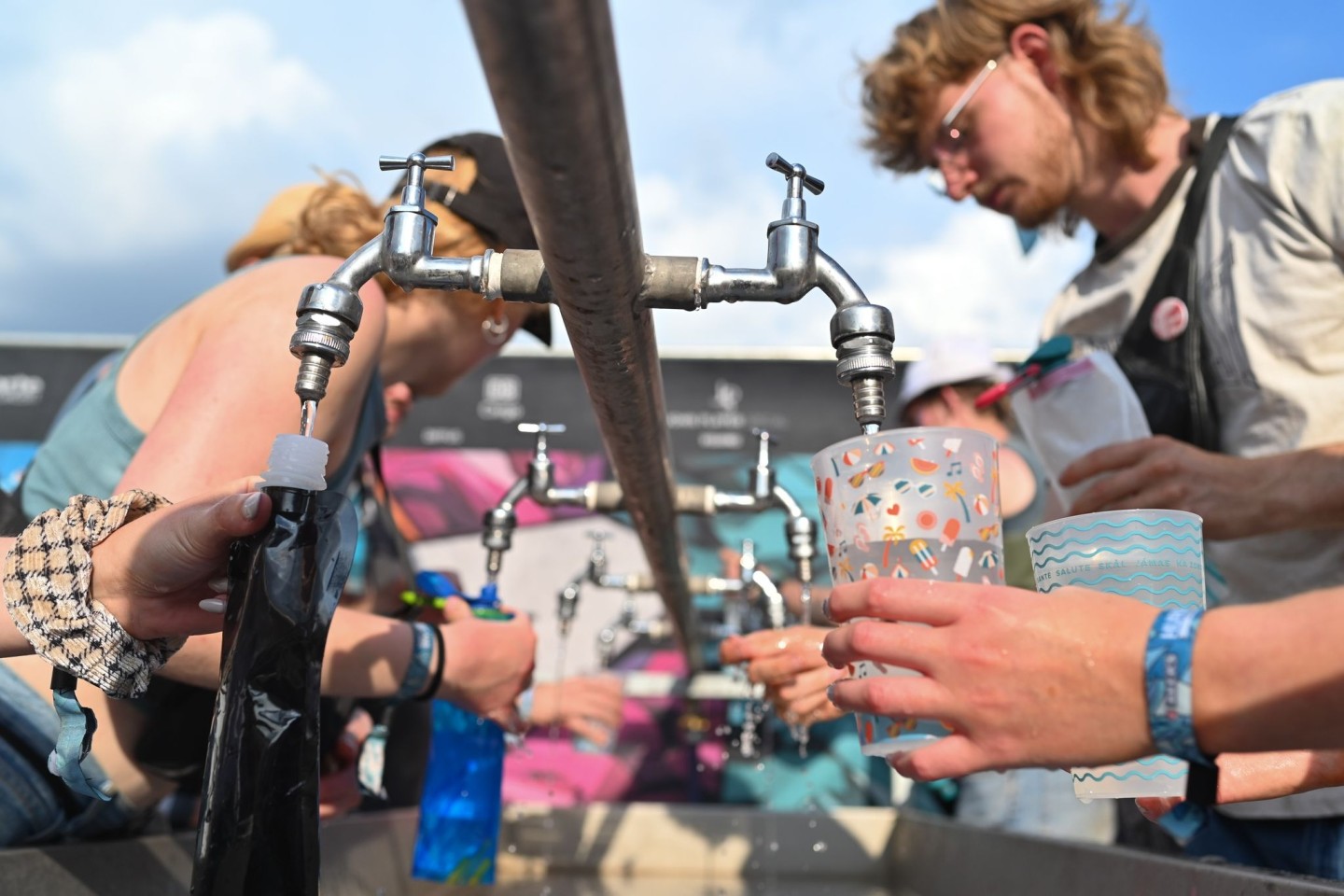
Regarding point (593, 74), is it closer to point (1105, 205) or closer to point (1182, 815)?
point (1182, 815)

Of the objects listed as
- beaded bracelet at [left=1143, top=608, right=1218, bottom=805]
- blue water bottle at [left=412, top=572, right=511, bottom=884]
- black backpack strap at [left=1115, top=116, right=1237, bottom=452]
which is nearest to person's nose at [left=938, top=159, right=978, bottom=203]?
black backpack strap at [left=1115, top=116, right=1237, bottom=452]

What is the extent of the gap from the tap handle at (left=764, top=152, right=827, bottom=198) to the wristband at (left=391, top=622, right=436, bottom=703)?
2.81 ft

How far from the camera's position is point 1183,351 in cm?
172

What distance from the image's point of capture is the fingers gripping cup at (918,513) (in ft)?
2.52

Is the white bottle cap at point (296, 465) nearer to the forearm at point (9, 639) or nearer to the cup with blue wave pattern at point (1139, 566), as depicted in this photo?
the forearm at point (9, 639)

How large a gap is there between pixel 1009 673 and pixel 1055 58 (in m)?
1.75

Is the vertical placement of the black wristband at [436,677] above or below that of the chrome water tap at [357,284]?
below

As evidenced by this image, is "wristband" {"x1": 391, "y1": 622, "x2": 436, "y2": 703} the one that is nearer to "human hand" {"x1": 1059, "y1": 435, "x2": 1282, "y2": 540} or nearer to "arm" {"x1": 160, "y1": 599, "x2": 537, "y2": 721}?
"arm" {"x1": 160, "y1": 599, "x2": 537, "y2": 721}

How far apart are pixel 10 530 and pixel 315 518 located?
82cm

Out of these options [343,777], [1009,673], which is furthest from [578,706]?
[1009,673]

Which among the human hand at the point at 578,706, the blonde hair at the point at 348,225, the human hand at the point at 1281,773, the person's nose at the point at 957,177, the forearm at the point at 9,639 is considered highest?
the person's nose at the point at 957,177

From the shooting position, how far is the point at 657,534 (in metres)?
1.48

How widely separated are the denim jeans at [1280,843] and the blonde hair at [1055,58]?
3.82ft

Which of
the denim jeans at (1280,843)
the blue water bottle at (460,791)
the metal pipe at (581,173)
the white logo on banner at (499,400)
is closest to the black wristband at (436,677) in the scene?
the blue water bottle at (460,791)
